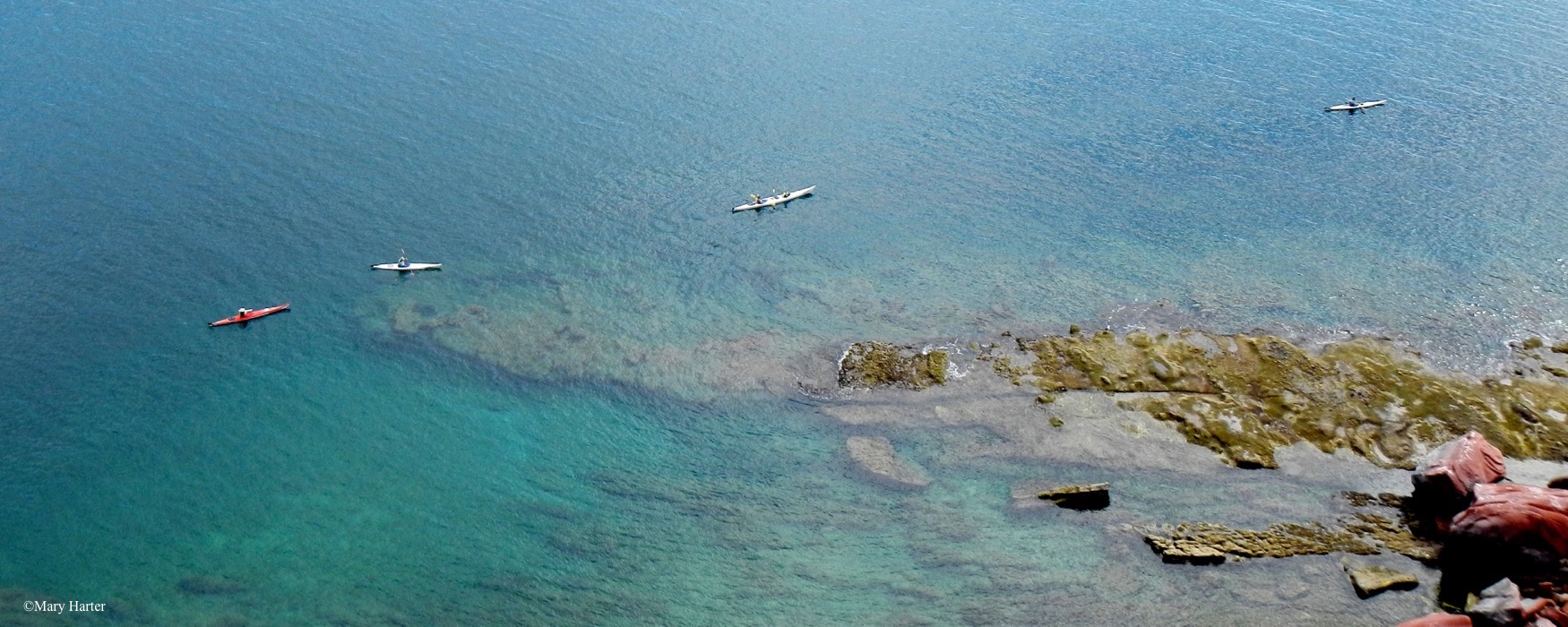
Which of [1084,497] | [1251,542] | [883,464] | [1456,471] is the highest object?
[1456,471]

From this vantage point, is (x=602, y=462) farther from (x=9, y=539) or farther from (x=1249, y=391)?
(x=1249, y=391)

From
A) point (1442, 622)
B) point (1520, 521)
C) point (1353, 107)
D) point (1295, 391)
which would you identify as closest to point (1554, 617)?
point (1442, 622)

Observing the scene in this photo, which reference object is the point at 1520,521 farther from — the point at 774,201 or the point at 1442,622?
the point at 774,201

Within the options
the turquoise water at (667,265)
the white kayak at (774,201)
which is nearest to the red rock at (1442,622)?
the turquoise water at (667,265)

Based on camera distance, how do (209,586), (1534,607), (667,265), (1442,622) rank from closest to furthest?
1. (1534,607)
2. (1442,622)
3. (209,586)
4. (667,265)

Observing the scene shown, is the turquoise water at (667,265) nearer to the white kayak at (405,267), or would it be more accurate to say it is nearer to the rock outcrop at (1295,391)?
the white kayak at (405,267)

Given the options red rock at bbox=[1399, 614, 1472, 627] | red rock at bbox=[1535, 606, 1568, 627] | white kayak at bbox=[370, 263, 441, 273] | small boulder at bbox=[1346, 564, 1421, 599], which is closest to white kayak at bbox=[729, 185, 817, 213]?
white kayak at bbox=[370, 263, 441, 273]

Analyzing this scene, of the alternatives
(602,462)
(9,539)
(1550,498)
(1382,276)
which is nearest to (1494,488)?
(1550,498)
